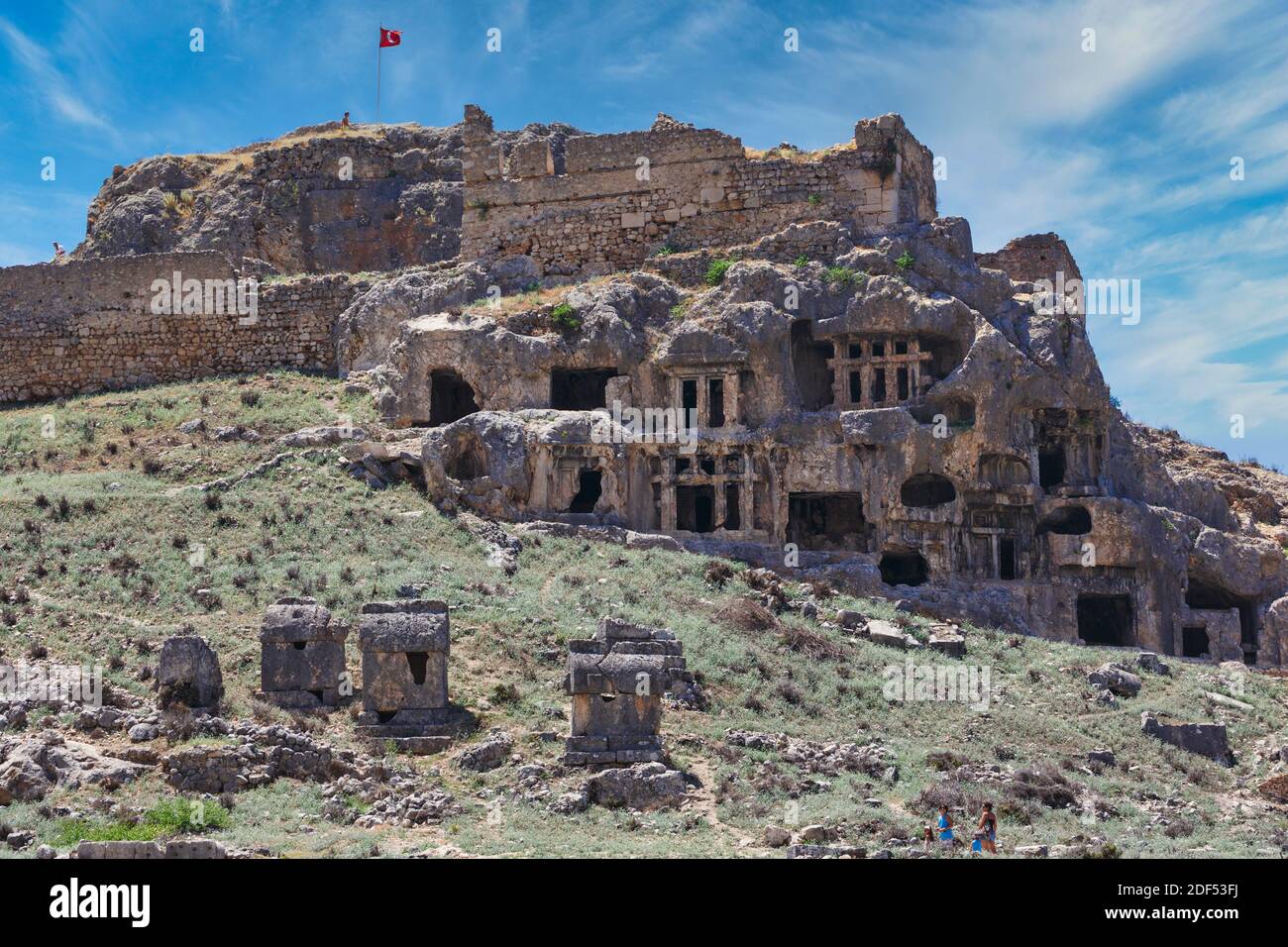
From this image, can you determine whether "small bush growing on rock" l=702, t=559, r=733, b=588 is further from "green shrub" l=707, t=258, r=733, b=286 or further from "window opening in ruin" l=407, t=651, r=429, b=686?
"window opening in ruin" l=407, t=651, r=429, b=686

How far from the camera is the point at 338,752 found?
18.8 m

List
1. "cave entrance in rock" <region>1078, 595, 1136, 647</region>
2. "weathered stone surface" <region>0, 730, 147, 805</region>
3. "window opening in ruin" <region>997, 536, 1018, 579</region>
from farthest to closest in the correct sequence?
"cave entrance in rock" <region>1078, 595, 1136, 647</region>
"window opening in ruin" <region>997, 536, 1018, 579</region>
"weathered stone surface" <region>0, 730, 147, 805</region>

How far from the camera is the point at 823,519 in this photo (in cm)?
3438

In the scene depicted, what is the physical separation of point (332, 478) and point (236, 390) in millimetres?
7446

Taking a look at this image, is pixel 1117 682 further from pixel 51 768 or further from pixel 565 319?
pixel 51 768

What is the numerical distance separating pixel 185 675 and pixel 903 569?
18.5m

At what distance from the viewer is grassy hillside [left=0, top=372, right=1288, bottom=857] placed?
17.4 m

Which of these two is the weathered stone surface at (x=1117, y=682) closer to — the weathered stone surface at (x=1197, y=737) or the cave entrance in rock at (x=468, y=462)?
the weathered stone surface at (x=1197, y=737)

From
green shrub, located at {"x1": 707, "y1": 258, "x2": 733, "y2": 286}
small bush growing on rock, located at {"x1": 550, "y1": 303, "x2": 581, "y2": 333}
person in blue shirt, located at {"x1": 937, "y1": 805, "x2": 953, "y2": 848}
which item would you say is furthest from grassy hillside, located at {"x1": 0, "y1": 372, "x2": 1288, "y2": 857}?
green shrub, located at {"x1": 707, "y1": 258, "x2": 733, "y2": 286}

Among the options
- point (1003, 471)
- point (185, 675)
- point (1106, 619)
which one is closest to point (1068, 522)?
point (1003, 471)

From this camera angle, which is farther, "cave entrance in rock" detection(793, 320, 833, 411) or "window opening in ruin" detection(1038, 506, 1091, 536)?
"cave entrance in rock" detection(793, 320, 833, 411)

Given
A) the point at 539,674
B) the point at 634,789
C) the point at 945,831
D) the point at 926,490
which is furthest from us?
the point at 926,490

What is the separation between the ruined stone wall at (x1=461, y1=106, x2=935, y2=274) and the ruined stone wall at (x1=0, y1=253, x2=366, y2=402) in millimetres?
5079

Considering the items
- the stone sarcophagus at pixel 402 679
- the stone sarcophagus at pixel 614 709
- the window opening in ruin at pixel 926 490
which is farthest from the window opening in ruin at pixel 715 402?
the stone sarcophagus at pixel 614 709
